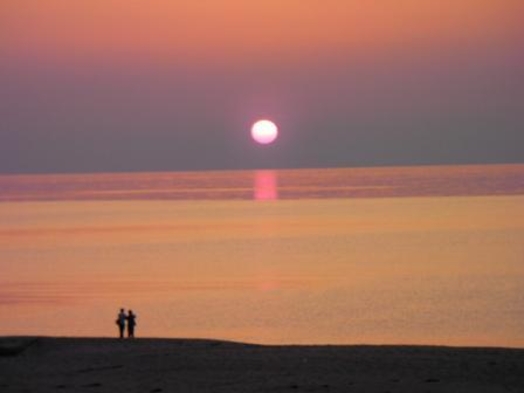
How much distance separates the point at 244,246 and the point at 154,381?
55933 millimetres

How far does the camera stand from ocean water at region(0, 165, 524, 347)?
115 feet

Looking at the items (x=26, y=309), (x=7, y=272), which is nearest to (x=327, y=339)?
(x=26, y=309)

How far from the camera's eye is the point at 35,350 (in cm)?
1919

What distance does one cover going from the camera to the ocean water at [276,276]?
3497cm

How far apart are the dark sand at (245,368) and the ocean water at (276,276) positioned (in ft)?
41.2

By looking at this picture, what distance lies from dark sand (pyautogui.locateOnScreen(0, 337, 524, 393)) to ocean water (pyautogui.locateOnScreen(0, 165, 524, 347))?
12559 millimetres

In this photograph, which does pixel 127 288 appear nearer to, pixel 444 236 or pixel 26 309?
pixel 26 309

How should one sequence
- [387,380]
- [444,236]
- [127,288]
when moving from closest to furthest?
[387,380] < [127,288] < [444,236]

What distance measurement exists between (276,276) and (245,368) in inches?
1412

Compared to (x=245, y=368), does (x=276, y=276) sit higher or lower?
higher

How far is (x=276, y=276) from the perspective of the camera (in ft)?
173

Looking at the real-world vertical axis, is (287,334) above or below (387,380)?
above

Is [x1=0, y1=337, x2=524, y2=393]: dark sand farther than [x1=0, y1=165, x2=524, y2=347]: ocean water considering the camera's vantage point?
No

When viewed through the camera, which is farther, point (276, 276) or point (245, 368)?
point (276, 276)
